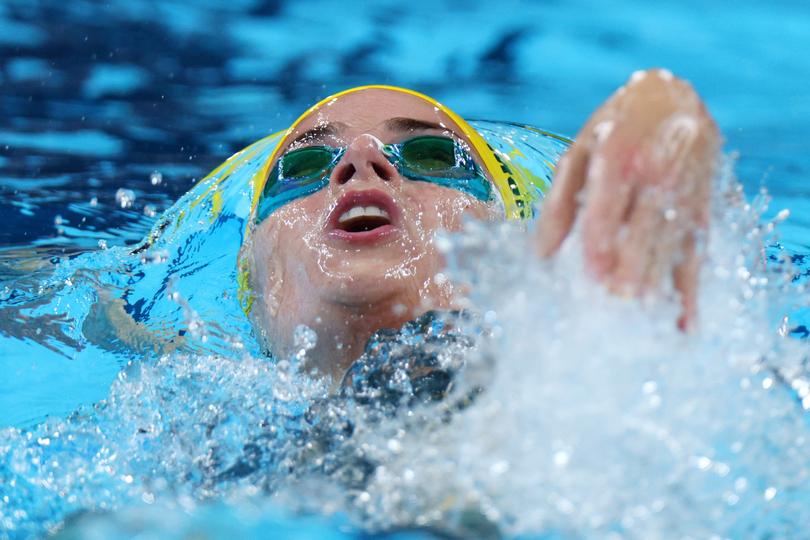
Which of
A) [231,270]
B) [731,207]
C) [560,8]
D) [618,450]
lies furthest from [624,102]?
[560,8]

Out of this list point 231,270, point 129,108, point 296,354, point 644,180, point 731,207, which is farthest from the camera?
point 129,108

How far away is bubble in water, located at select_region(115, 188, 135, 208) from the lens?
3.09 m

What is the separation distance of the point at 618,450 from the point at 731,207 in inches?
13.1

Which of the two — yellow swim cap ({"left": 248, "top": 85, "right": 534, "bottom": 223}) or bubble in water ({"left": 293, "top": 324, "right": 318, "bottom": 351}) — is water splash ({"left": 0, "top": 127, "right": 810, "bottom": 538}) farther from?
yellow swim cap ({"left": 248, "top": 85, "right": 534, "bottom": 223})

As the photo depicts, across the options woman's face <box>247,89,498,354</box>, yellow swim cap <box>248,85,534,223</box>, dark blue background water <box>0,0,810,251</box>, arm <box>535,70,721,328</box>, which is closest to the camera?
arm <box>535,70,721,328</box>

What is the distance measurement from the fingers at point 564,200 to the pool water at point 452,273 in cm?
4

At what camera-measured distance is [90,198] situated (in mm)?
3064

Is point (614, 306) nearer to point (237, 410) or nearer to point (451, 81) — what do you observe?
point (237, 410)

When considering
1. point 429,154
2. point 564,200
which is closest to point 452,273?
point 564,200

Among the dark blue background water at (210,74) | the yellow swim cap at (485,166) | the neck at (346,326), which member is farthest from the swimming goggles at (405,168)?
the dark blue background water at (210,74)

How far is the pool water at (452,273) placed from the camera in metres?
0.97

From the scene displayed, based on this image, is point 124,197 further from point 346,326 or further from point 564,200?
point 564,200

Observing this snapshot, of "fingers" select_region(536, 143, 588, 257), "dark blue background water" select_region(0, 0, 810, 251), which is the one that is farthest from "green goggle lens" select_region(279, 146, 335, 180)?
"dark blue background water" select_region(0, 0, 810, 251)

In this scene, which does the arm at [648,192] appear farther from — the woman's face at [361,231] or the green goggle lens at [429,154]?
the green goggle lens at [429,154]
